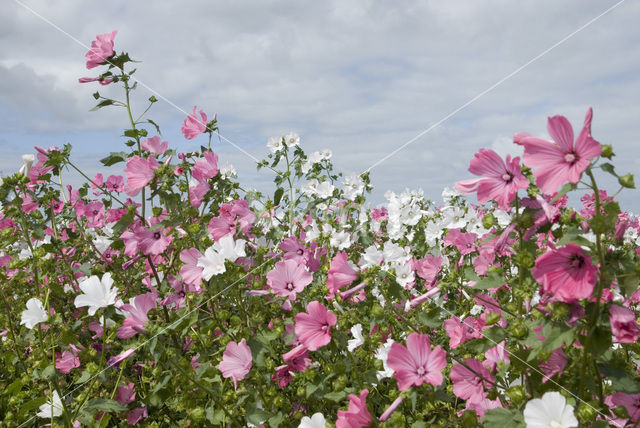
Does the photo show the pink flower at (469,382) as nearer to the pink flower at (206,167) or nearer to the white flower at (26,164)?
the pink flower at (206,167)

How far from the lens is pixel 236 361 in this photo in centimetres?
137

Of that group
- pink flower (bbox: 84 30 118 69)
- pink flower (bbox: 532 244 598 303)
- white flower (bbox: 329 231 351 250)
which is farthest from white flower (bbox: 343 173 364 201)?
pink flower (bbox: 532 244 598 303)

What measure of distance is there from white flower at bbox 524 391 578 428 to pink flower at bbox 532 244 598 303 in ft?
0.61

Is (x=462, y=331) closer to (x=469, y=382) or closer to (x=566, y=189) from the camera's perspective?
(x=469, y=382)

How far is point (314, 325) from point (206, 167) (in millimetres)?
873

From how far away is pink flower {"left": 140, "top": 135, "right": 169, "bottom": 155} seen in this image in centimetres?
207

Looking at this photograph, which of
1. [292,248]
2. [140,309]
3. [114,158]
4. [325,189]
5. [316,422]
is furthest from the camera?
[325,189]

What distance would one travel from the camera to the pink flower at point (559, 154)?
0.91m

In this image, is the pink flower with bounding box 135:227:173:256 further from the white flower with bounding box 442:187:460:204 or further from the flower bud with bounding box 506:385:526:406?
the white flower with bounding box 442:187:460:204

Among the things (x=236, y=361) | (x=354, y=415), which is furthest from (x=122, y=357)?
(x=354, y=415)

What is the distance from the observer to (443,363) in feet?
3.76

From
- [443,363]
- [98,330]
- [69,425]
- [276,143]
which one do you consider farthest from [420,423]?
[276,143]

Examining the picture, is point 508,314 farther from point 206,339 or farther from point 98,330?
point 98,330

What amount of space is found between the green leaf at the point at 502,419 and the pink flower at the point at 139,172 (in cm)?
126
